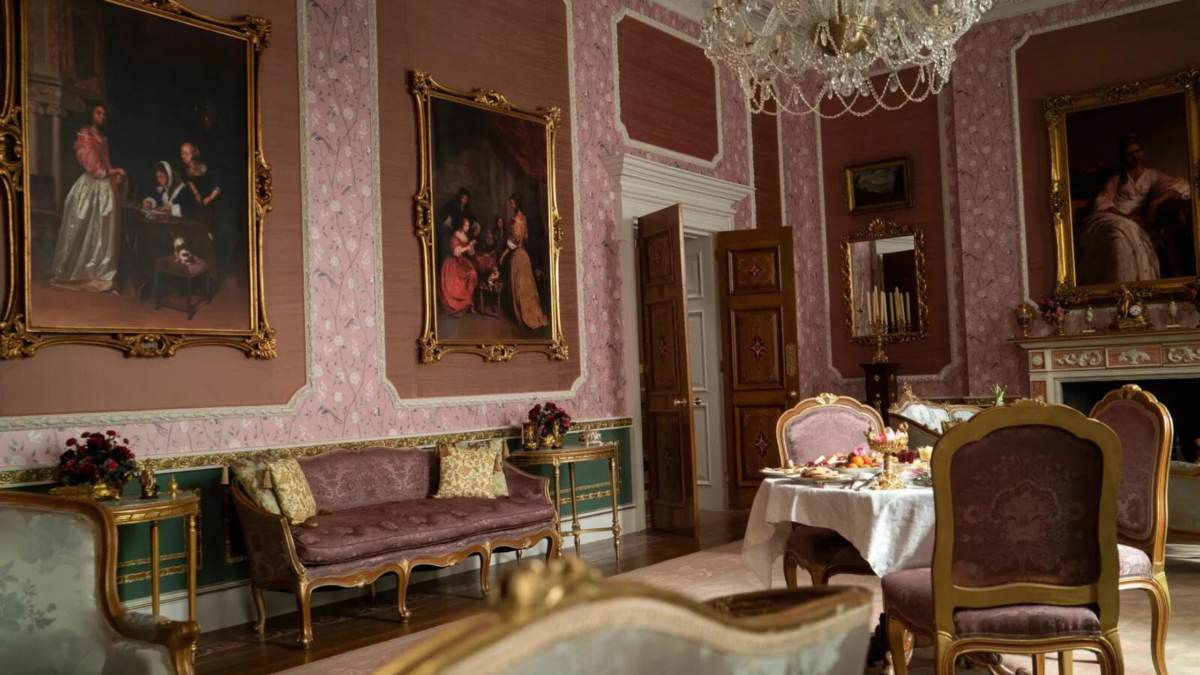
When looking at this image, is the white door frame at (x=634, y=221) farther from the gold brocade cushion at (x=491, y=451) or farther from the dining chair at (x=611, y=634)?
the dining chair at (x=611, y=634)

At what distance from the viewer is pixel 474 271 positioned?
20.4 ft

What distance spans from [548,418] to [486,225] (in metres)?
1.33

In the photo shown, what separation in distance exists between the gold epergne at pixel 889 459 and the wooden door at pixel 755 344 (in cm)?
450

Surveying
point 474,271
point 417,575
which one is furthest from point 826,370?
point 417,575

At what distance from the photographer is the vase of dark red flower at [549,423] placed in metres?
6.34

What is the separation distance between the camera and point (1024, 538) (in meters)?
2.58

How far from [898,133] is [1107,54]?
1853 millimetres

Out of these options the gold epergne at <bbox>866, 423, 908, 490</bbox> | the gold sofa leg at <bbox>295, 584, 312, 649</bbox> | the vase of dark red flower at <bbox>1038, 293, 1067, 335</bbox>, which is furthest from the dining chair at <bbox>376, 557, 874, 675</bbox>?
the vase of dark red flower at <bbox>1038, 293, 1067, 335</bbox>

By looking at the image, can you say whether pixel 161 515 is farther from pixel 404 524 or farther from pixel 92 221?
pixel 92 221

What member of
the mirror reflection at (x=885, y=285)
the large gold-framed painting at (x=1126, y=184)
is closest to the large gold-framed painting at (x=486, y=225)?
the mirror reflection at (x=885, y=285)

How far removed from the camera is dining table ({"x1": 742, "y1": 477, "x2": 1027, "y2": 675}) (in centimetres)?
310

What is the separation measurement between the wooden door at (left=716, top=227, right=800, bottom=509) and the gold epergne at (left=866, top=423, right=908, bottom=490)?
4.50 metres

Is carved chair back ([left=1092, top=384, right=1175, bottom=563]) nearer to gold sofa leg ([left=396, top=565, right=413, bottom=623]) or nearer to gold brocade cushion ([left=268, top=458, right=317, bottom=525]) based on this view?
gold sofa leg ([left=396, top=565, right=413, bottom=623])

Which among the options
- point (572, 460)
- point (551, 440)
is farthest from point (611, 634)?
point (551, 440)
